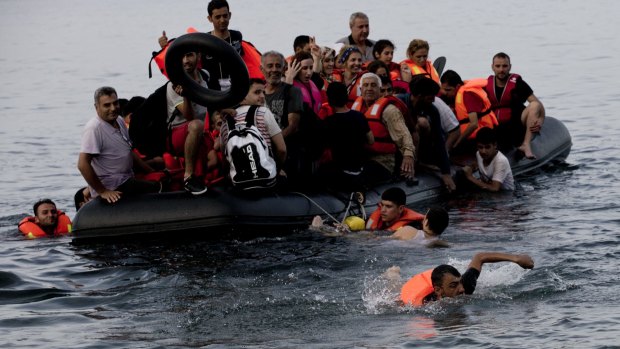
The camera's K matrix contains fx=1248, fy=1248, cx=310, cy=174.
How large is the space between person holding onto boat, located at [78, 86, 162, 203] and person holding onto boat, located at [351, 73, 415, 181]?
263 cm

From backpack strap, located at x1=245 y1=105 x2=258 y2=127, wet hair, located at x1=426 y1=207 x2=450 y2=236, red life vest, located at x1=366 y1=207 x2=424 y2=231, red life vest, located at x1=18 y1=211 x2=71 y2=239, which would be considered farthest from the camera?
red life vest, located at x1=18 y1=211 x2=71 y2=239

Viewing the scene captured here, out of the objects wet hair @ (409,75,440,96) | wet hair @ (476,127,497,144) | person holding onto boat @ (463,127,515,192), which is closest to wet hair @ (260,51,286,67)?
wet hair @ (409,75,440,96)

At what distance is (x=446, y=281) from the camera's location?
10000mm

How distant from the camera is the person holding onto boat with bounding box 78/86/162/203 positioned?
12320 millimetres

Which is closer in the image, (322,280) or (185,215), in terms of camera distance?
(322,280)

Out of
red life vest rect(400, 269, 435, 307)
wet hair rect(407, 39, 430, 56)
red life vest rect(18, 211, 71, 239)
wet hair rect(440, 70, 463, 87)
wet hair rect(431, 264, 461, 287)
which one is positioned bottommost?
red life vest rect(400, 269, 435, 307)

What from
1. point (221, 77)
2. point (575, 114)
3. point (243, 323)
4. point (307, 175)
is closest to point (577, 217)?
point (307, 175)

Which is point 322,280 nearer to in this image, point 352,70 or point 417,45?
point 352,70

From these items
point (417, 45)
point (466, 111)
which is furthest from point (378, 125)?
point (417, 45)

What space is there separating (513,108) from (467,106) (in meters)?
1.02

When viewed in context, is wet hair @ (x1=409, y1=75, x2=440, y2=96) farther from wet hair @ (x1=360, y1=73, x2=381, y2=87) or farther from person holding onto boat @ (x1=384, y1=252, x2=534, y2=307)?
person holding onto boat @ (x1=384, y1=252, x2=534, y2=307)

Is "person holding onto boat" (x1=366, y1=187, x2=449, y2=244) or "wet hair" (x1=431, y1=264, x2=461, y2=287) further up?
"person holding onto boat" (x1=366, y1=187, x2=449, y2=244)

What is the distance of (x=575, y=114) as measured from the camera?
75.0 ft

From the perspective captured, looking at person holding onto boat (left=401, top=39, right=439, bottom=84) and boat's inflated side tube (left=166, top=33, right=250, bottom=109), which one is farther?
person holding onto boat (left=401, top=39, right=439, bottom=84)
